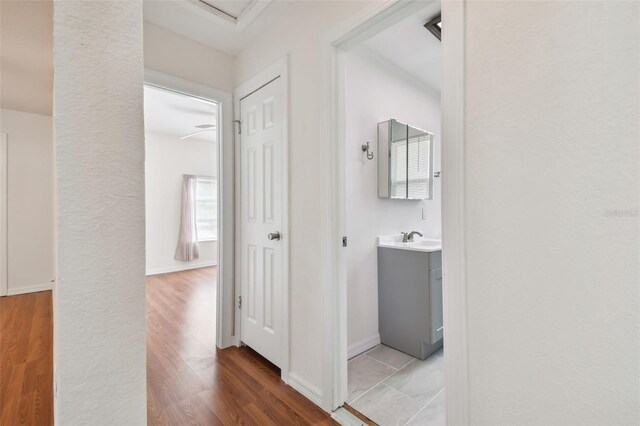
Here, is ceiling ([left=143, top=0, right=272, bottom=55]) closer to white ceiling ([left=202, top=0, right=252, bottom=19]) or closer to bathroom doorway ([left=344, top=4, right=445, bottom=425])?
white ceiling ([left=202, top=0, right=252, bottom=19])

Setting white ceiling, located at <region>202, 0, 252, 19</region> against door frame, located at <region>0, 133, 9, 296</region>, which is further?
door frame, located at <region>0, 133, 9, 296</region>

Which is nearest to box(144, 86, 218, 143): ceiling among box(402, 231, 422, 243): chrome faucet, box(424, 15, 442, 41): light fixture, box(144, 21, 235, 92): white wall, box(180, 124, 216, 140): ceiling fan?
box(180, 124, 216, 140): ceiling fan

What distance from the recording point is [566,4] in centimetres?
86

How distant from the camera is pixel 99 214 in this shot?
0.42 m

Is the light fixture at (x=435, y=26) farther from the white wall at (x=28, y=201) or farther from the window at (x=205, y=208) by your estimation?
the window at (x=205, y=208)

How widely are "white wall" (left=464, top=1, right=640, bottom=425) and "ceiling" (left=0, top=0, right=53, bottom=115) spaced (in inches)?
106

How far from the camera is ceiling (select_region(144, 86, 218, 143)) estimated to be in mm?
3543

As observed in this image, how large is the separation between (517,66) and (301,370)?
1.88 meters

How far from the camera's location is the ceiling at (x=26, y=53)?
1948 mm

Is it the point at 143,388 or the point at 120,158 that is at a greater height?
the point at 120,158

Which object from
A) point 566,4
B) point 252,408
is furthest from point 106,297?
point 252,408

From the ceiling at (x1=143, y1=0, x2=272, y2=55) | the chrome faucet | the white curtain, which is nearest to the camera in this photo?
the ceiling at (x1=143, y1=0, x2=272, y2=55)

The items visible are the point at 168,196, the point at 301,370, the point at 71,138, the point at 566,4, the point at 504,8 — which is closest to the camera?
the point at 71,138

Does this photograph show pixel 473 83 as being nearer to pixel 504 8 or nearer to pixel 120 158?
pixel 504 8
